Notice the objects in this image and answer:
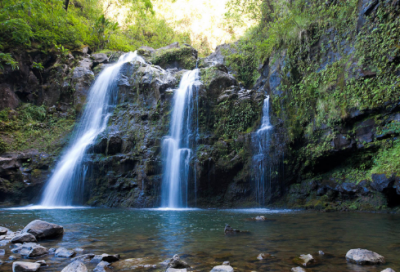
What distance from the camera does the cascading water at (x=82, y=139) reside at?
13094 millimetres

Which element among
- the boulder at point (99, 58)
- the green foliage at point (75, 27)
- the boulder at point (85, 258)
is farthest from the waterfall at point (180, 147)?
the green foliage at point (75, 27)

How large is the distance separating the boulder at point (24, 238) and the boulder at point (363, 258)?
16.9 feet

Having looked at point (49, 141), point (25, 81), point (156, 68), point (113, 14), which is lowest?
point (49, 141)

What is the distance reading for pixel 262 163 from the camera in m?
11.9

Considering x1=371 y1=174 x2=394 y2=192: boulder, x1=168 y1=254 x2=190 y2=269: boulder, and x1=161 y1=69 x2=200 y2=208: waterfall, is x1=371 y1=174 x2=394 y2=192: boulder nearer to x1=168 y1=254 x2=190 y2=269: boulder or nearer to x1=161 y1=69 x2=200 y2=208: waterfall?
x1=161 y1=69 x2=200 y2=208: waterfall

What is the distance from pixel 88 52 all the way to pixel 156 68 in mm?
8527

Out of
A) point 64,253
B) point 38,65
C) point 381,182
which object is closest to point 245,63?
point 381,182

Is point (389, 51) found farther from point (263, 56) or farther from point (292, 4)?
point (263, 56)

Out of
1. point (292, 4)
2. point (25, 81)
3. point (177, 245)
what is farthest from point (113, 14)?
point (177, 245)

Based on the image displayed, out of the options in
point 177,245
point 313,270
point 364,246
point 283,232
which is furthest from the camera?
point 283,232

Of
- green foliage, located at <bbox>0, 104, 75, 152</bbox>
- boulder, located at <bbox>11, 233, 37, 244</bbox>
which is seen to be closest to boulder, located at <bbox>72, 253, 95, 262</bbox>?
boulder, located at <bbox>11, 233, 37, 244</bbox>

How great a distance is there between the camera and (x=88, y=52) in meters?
22.6

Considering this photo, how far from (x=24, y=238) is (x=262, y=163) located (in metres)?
9.71

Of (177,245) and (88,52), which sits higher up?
(88,52)
